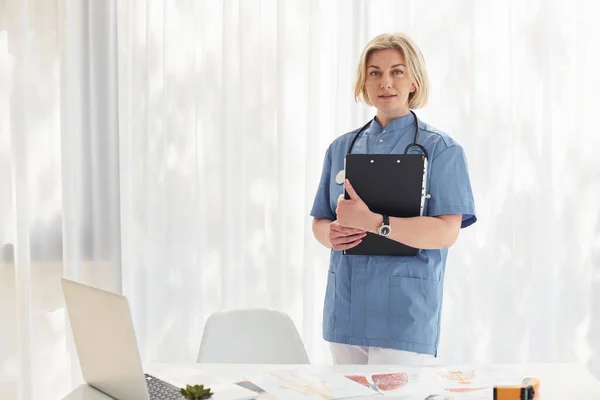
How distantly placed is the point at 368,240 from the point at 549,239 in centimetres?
125

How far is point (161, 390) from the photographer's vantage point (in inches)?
64.1

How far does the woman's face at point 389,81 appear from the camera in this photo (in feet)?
7.55

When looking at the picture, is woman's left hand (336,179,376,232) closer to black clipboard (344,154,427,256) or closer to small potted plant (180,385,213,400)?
black clipboard (344,154,427,256)

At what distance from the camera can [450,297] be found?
3.20 m

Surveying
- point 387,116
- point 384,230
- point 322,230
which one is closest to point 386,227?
point 384,230

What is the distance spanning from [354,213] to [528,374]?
65 centimetres

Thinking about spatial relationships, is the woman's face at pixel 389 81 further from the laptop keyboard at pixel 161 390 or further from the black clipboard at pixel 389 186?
the laptop keyboard at pixel 161 390

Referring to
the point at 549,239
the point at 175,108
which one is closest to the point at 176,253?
the point at 175,108

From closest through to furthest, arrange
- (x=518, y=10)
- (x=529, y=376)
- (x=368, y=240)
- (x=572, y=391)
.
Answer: (x=572, y=391), (x=529, y=376), (x=368, y=240), (x=518, y=10)

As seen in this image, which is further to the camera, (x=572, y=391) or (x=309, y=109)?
(x=309, y=109)

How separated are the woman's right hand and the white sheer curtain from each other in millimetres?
925

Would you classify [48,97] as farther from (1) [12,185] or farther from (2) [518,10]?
(2) [518,10]

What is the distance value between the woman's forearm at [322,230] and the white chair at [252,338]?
26 cm

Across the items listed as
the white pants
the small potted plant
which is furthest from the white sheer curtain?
the small potted plant
